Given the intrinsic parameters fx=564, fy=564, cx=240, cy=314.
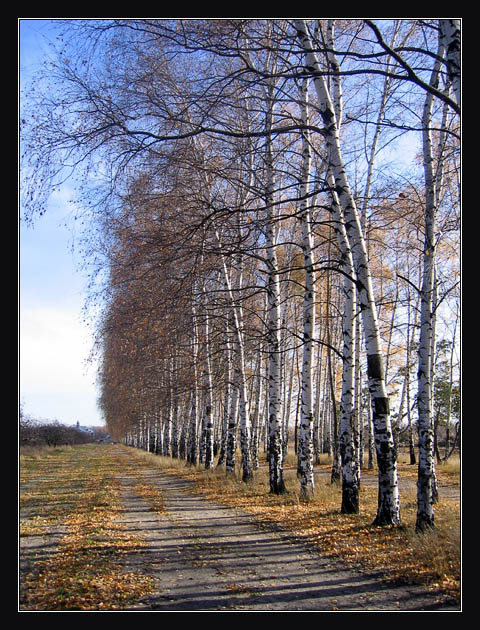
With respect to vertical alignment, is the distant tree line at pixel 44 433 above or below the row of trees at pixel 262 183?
below

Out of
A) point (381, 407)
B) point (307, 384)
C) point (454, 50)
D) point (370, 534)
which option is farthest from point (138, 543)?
point (454, 50)

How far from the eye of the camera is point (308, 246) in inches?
505

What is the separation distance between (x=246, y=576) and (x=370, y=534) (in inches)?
108

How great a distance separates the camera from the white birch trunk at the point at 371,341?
27.8 ft

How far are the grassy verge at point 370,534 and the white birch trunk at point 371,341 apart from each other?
1.57 ft

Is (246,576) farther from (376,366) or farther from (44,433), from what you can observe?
(44,433)

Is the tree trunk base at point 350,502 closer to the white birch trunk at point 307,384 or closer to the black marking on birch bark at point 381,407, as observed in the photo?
the white birch trunk at point 307,384

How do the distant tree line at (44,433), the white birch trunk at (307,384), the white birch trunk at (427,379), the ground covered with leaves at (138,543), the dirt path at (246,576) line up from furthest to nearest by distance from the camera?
the distant tree line at (44,433)
the white birch trunk at (307,384)
the white birch trunk at (427,379)
the ground covered with leaves at (138,543)
the dirt path at (246,576)

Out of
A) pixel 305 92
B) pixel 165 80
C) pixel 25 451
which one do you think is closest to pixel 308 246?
pixel 305 92

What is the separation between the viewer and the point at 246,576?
6285 millimetres

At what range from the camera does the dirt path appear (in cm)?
534

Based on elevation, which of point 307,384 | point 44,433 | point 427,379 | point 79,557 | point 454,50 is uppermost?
point 454,50

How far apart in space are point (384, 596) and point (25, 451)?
116 feet

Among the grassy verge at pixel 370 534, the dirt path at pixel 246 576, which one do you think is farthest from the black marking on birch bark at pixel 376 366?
the dirt path at pixel 246 576
